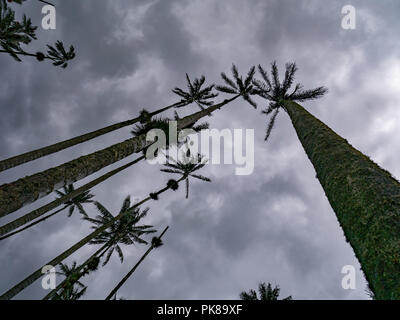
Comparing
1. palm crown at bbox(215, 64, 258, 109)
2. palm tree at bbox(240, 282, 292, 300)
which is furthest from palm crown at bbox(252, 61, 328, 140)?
palm tree at bbox(240, 282, 292, 300)

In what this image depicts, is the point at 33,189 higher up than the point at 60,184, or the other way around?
the point at 60,184

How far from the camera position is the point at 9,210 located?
347cm

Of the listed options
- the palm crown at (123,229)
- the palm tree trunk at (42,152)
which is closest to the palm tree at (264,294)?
the palm crown at (123,229)

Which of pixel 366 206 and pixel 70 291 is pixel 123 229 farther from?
pixel 366 206

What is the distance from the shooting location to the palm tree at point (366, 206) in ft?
6.05

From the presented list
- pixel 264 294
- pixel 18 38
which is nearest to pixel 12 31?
pixel 18 38

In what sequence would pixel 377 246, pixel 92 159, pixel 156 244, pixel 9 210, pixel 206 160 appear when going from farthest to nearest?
pixel 206 160 → pixel 156 244 → pixel 92 159 → pixel 9 210 → pixel 377 246

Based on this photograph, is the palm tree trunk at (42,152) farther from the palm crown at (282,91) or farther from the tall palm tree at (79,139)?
the palm crown at (282,91)

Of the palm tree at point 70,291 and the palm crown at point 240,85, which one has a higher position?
the palm crown at point 240,85

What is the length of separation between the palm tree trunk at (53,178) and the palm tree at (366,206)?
4313 mm

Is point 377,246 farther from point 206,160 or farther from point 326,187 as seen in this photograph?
point 206,160

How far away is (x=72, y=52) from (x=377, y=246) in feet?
58.6

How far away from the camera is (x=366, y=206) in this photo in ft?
7.68
